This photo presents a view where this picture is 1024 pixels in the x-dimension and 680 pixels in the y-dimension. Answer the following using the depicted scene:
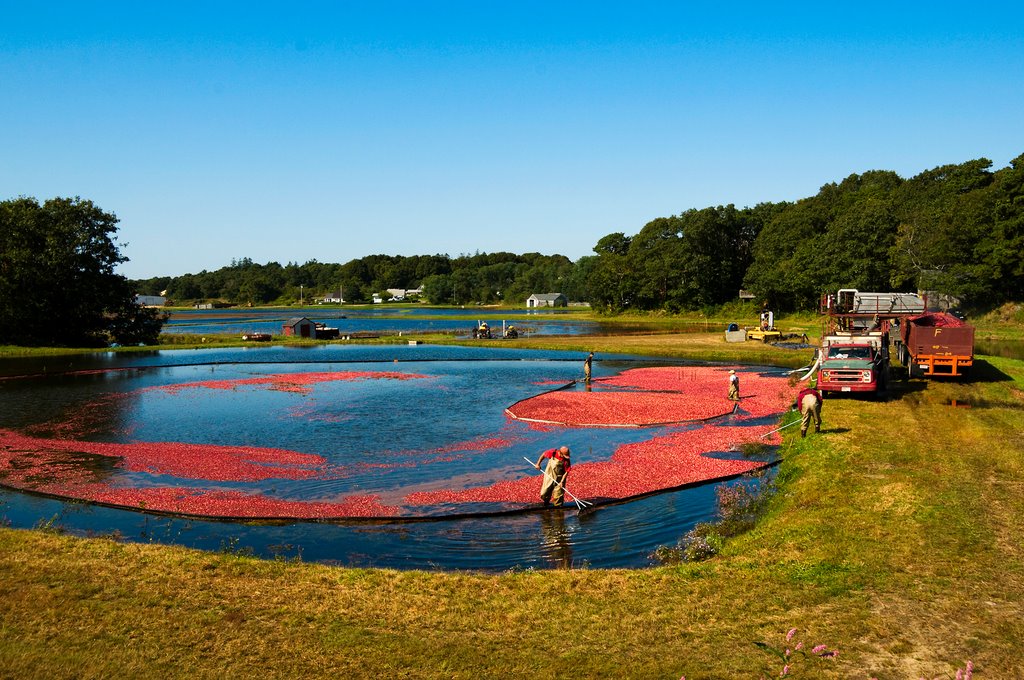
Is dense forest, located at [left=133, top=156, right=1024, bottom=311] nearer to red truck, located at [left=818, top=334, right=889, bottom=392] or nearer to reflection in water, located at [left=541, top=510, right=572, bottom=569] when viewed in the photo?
red truck, located at [left=818, top=334, right=889, bottom=392]

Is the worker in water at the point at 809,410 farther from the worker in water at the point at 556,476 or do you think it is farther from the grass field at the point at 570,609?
the worker in water at the point at 556,476

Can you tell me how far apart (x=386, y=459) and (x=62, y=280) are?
74.4m

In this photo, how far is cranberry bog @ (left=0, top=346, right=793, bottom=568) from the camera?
1919cm

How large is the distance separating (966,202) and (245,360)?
9003 centimetres

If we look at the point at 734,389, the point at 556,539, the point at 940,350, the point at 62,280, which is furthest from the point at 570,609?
the point at 62,280

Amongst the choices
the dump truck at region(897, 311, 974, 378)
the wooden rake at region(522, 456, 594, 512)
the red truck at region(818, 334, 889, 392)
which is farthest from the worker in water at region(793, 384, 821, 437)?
the dump truck at region(897, 311, 974, 378)

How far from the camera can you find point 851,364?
115 feet

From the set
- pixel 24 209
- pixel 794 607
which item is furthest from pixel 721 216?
pixel 794 607

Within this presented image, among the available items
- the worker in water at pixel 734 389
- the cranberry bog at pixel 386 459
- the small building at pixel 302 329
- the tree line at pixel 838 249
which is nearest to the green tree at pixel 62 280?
the small building at pixel 302 329

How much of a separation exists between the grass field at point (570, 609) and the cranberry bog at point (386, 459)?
9.05ft

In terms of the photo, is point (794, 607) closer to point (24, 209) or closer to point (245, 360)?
point (245, 360)

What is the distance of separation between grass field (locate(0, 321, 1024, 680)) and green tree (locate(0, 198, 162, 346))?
3021 inches

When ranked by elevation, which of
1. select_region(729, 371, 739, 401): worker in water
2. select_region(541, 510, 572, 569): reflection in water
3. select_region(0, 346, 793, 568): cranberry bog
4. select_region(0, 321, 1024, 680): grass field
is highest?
select_region(729, 371, 739, 401): worker in water

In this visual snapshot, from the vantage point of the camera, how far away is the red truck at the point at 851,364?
34.8 metres
